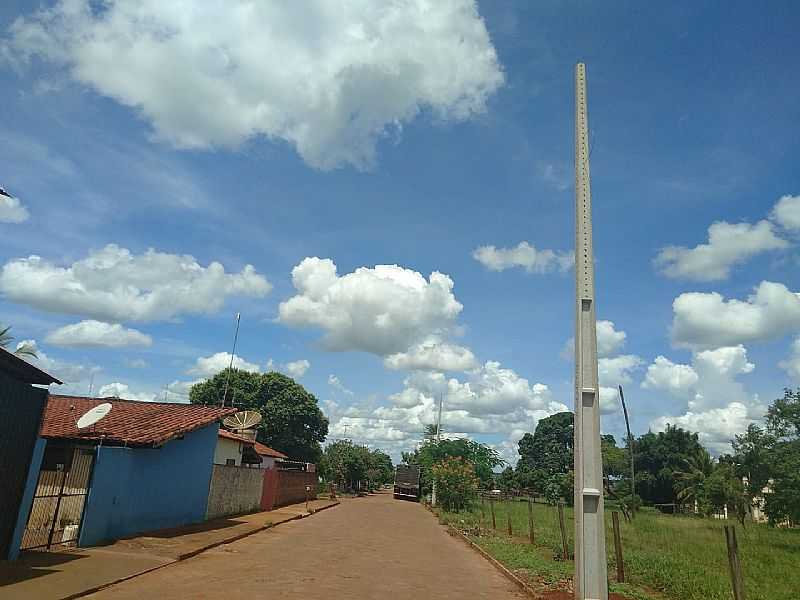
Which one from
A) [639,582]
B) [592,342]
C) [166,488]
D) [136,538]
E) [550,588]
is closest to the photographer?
A: [592,342]

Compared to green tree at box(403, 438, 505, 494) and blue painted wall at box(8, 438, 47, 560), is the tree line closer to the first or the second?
green tree at box(403, 438, 505, 494)

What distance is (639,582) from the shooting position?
12484 mm

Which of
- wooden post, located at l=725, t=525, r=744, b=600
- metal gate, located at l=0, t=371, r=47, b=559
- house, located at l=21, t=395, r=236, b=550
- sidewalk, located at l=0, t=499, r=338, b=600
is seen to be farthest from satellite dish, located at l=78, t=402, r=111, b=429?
wooden post, located at l=725, t=525, r=744, b=600

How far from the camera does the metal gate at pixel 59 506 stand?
1131 cm

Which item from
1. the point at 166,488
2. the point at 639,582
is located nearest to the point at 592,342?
the point at 639,582

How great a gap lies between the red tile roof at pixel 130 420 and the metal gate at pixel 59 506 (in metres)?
1.23

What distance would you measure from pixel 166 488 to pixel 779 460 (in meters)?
24.7

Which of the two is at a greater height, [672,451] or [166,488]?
[672,451]

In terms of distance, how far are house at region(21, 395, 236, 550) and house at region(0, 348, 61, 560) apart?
1.88 feet

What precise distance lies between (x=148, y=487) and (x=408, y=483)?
150 ft

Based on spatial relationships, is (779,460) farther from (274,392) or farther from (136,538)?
(274,392)

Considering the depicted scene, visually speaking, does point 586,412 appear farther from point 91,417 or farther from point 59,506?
point 91,417

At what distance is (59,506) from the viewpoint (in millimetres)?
11953

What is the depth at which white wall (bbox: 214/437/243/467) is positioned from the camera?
25.6 meters
